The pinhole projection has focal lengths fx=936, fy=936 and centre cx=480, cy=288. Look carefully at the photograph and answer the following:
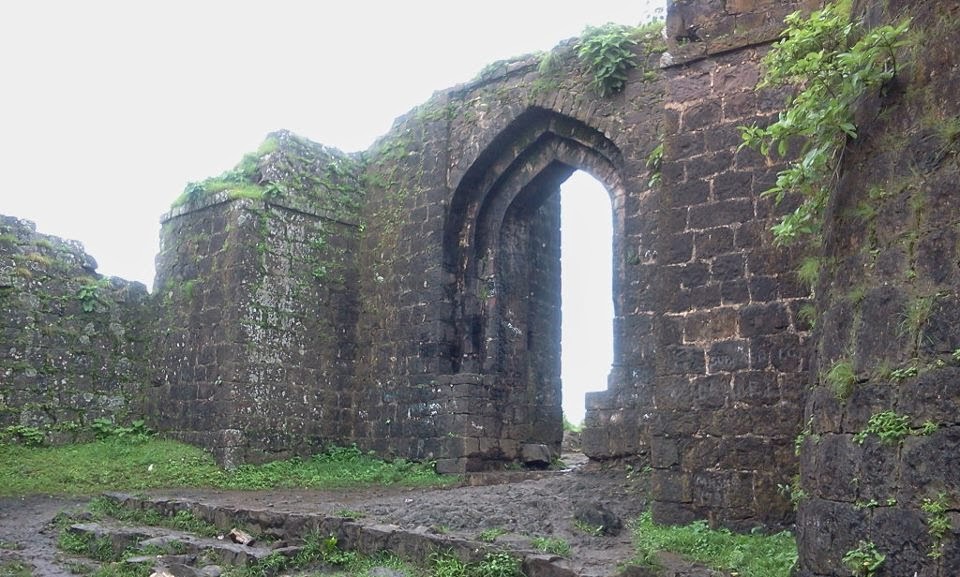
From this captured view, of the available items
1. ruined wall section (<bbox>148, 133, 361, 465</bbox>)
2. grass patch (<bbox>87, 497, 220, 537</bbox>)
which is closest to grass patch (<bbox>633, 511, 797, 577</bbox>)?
grass patch (<bbox>87, 497, 220, 537</bbox>)

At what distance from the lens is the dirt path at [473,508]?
6320mm

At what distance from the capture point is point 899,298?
385 centimetres

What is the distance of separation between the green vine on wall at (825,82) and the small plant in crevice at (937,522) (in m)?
1.71

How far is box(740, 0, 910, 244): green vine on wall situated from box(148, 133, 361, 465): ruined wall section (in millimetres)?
7830

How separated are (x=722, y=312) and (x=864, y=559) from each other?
2.71m

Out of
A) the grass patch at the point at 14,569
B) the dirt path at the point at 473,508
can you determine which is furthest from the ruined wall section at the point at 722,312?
the grass patch at the point at 14,569

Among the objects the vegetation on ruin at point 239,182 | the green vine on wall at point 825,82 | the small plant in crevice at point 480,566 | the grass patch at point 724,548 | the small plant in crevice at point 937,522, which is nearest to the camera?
the small plant in crevice at point 937,522

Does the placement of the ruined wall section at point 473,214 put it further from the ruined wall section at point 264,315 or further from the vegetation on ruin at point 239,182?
the vegetation on ruin at point 239,182

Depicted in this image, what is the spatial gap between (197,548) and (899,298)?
5200 millimetres

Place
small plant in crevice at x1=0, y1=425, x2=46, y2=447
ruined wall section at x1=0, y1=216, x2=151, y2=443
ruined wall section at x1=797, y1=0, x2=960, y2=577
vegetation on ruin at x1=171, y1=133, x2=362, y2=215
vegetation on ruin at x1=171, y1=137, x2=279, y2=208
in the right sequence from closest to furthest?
ruined wall section at x1=797, y1=0, x2=960, y2=577 → small plant in crevice at x1=0, y1=425, x2=46, y2=447 → ruined wall section at x1=0, y1=216, x2=151, y2=443 → vegetation on ruin at x1=171, y1=137, x2=279, y2=208 → vegetation on ruin at x1=171, y1=133, x2=362, y2=215

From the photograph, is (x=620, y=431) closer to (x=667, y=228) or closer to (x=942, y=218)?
(x=667, y=228)

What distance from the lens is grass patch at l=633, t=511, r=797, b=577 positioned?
16.4 feet

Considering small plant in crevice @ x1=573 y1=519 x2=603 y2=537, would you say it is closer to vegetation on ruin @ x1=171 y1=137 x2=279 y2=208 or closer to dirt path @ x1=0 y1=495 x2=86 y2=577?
dirt path @ x1=0 y1=495 x2=86 y2=577

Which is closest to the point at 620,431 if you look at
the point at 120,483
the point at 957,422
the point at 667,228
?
the point at 667,228
